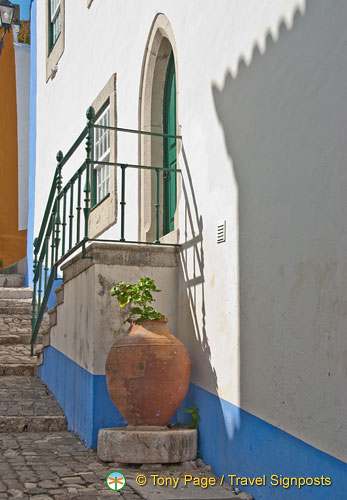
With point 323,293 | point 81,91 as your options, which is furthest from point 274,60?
point 81,91

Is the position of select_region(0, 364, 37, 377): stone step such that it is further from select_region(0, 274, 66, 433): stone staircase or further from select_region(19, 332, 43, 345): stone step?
select_region(19, 332, 43, 345): stone step

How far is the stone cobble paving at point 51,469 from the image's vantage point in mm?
3838

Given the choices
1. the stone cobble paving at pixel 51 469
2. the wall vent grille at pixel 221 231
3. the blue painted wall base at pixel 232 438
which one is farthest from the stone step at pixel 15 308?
the wall vent grille at pixel 221 231

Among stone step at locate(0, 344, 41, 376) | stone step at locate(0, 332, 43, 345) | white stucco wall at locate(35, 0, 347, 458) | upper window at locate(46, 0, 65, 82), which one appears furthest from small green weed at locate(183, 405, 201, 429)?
upper window at locate(46, 0, 65, 82)

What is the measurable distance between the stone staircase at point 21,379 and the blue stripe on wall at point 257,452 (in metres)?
1.45

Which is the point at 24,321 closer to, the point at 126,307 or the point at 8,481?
the point at 126,307

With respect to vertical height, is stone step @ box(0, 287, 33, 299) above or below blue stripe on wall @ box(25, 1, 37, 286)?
below

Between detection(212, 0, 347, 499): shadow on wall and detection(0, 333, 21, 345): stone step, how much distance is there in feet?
15.9

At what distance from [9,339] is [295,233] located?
5758 millimetres

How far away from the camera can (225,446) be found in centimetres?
432

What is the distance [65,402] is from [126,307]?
4.82 ft

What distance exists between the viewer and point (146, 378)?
4.54 meters

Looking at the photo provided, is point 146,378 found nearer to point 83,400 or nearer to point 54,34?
point 83,400

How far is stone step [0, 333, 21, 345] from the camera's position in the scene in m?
8.38
